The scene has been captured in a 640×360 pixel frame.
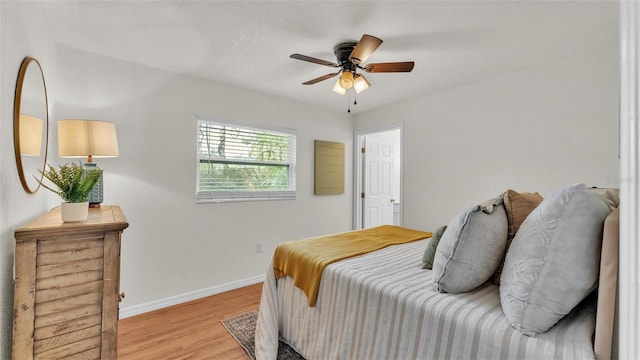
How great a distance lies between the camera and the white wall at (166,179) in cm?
250

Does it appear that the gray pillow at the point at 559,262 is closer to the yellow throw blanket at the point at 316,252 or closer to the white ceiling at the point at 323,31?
the yellow throw blanket at the point at 316,252

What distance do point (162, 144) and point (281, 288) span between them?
1.88 meters

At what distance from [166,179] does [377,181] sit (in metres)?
3.11

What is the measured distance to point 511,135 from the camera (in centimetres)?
285

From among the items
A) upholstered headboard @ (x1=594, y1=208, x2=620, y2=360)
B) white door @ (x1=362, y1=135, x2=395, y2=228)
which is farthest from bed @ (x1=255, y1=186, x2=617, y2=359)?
white door @ (x1=362, y1=135, x2=395, y2=228)

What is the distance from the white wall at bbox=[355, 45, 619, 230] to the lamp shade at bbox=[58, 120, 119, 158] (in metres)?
3.22

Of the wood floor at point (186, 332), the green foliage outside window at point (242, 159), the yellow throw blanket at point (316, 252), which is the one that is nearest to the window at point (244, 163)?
the green foliage outside window at point (242, 159)

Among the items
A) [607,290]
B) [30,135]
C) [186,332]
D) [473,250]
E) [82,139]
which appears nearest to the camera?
[607,290]

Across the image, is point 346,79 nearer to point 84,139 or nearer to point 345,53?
point 345,53

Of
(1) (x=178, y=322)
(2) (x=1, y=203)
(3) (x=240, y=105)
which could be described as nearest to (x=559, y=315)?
(2) (x=1, y=203)

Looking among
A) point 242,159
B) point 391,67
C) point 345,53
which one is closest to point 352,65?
point 345,53

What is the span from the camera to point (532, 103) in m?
2.71

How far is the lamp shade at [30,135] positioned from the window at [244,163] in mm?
1492

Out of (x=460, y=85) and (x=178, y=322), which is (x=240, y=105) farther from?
(x=460, y=85)
